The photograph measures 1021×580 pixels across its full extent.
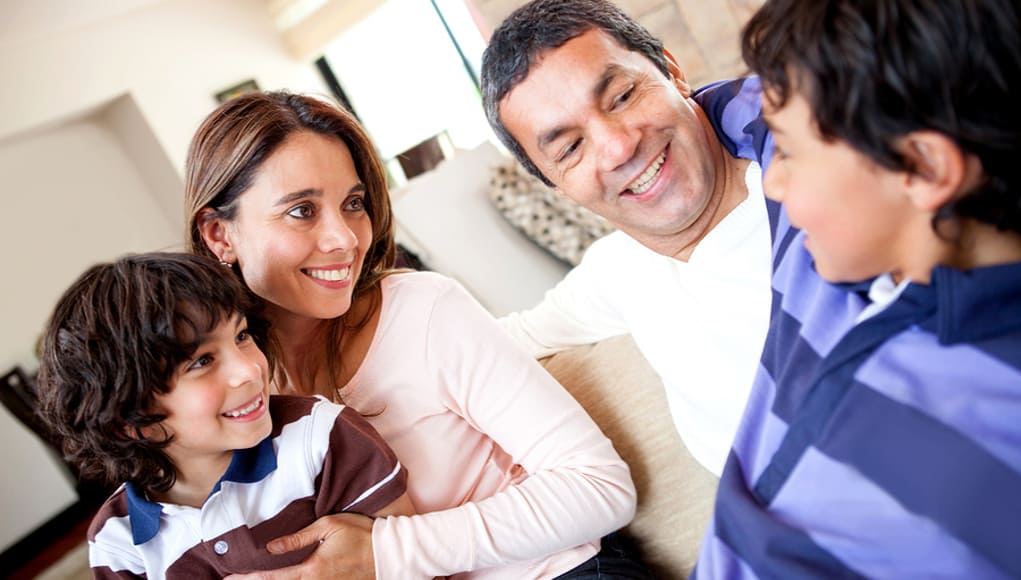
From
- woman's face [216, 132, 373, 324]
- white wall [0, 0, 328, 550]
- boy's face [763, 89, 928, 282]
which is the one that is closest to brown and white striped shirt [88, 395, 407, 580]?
woman's face [216, 132, 373, 324]

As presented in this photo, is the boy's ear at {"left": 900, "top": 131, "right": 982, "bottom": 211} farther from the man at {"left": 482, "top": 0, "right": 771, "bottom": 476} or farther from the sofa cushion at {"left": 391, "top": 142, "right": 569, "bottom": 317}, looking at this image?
the sofa cushion at {"left": 391, "top": 142, "right": 569, "bottom": 317}

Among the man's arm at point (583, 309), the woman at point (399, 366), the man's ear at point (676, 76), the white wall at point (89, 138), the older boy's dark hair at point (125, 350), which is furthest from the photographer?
the white wall at point (89, 138)

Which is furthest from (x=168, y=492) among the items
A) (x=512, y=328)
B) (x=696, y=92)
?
(x=696, y=92)

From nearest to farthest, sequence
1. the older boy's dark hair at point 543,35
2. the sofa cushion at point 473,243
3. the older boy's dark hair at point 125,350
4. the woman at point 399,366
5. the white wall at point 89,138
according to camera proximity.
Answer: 1. the older boy's dark hair at point 125,350
2. the woman at point 399,366
3. the older boy's dark hair at point 543,35
4. the sofa cushion at point 473,243
5. the white wall at point 89,138

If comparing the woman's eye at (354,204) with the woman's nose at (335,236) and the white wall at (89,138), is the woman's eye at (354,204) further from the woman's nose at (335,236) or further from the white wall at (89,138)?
the white wall at (89,138)

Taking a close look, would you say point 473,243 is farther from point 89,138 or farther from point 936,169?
point 89,138

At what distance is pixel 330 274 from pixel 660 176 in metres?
0.55

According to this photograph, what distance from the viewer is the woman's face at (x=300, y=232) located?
50.8 inches

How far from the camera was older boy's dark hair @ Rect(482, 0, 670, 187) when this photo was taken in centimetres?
125

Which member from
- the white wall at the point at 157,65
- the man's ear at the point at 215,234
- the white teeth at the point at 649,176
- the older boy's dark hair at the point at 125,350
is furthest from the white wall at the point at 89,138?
the white teeth at the point at 649,176

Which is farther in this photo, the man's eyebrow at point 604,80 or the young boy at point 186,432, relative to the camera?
the man's eyebrow at point 604,80

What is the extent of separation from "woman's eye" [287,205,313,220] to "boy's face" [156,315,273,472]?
246 mm

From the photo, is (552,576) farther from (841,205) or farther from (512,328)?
(841,205)

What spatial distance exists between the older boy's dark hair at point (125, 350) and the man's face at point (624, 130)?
1.84ft
